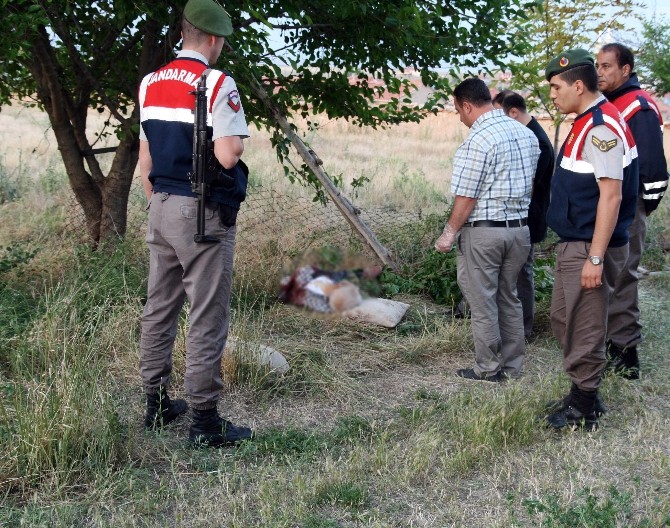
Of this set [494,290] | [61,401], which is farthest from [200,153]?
[494,290]

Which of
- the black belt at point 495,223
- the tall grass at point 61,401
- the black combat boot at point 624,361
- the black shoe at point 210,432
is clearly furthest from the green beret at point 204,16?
the black combat boot at point 624,361

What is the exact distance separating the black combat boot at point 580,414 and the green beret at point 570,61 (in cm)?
177

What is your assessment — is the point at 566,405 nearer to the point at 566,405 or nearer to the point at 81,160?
the point at 566,405

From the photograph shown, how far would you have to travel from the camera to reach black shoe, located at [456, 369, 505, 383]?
5.30 m

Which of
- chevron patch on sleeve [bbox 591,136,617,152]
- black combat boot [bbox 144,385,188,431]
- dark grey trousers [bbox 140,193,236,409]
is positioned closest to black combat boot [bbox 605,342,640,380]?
chevron patch on sleeve [bbox 591,136,617,152]

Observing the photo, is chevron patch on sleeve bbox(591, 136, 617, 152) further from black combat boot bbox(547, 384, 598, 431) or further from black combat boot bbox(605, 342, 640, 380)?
black combat boot bbox(605, 342, 640, 380)

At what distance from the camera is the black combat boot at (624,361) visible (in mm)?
5355

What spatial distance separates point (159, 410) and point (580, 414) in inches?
91.6

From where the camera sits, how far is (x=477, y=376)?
534 cm

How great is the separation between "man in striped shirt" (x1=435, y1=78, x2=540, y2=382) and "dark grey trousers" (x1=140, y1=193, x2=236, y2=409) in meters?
1.76

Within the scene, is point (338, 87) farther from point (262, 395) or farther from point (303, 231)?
point (262, 395)

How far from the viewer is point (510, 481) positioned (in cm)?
378

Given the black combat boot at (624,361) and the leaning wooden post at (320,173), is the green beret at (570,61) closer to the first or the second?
the black combat boot at (624,361)

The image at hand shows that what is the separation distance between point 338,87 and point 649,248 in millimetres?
4328
